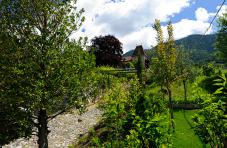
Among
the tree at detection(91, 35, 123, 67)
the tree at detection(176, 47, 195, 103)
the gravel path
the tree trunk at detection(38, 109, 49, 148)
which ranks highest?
the tree at detection(91, 35, 123, 67)

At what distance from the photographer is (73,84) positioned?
17516 millimetres

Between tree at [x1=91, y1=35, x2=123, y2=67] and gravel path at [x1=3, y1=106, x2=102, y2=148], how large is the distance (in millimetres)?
30208

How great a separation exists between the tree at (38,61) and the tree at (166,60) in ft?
27.5

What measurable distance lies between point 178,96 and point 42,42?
30.7 meters

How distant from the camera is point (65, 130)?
30062 mm

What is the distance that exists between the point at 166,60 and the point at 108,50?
43.0 metres

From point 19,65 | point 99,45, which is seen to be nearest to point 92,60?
point 19,65

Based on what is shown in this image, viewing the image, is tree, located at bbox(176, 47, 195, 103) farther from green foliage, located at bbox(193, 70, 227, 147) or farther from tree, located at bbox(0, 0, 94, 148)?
green foliage, located at bbox(193, 70, 227, 147)

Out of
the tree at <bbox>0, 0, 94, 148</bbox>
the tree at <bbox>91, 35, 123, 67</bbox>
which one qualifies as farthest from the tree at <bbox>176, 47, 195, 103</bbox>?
the tree at <bbox>91, 35, 123, 67</bbox>

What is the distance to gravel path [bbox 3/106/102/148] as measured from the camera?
→ 26.7 meters

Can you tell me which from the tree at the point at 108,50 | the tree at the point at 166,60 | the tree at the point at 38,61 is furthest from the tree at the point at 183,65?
the tree at the point at 108,50

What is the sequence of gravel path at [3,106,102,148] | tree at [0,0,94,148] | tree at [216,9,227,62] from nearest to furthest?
tree at [0,0,94,148] < gravel path at [3,106,102,148] < tree at [216,9,227,62]

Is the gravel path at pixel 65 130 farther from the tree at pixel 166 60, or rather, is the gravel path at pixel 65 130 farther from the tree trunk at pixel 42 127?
the tree trunk at pixel 42 127

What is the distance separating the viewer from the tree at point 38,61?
16359mm
